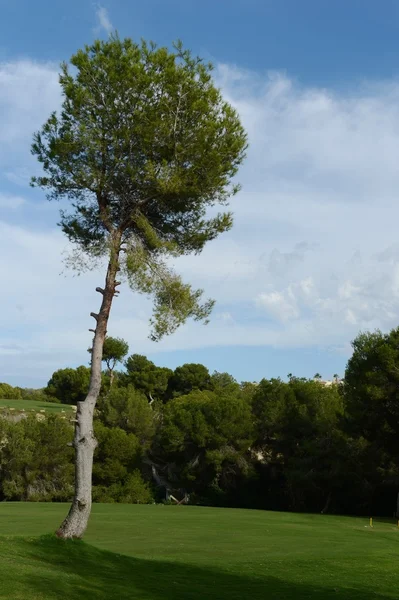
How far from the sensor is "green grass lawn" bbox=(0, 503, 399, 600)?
37.9 feet

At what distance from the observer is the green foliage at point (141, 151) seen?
17109 millimetres

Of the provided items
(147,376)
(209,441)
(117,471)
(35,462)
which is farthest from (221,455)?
(147,376)

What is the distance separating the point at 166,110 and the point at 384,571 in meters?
12.8

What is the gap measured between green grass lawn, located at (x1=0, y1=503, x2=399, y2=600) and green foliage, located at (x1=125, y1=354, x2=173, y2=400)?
5553 cm

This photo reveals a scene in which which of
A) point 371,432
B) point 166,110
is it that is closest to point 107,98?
point 166,110

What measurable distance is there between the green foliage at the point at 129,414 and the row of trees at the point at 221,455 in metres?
0.08

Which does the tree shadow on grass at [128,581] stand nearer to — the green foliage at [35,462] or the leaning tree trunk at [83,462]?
the leaning tree trunk at [83,462]

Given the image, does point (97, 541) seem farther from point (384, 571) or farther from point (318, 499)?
point (318, 499)

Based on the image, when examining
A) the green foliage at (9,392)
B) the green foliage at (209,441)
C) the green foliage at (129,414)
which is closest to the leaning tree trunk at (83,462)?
the green foliage at (209,441)

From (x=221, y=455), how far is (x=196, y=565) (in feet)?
112

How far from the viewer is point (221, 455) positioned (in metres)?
49.2

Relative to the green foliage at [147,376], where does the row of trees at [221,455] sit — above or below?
below

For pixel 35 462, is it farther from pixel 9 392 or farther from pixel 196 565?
pixel 9 392

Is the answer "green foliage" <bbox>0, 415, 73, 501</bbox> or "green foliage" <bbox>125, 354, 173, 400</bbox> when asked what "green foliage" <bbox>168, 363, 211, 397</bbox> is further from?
"green foliage" <bbox>0, 415, 73, 501</bbox>
